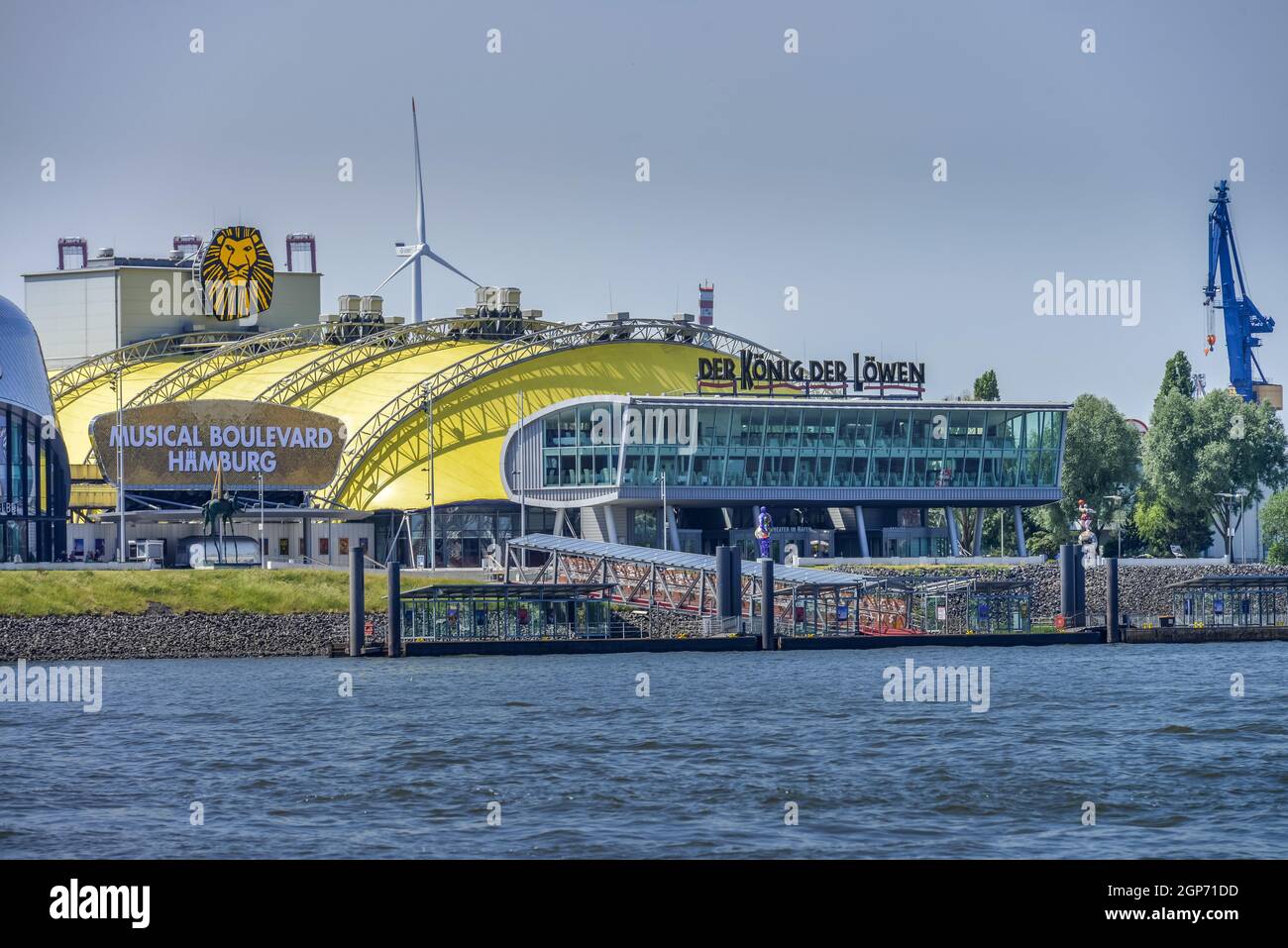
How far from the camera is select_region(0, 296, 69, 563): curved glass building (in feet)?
371

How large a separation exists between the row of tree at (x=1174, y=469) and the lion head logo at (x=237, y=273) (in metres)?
69.0

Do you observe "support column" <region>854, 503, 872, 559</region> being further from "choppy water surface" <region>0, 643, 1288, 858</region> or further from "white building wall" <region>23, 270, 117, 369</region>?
"white building wall" <region>23, 270, 117, 369</region>

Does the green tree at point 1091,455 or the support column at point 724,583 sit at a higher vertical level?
the green tree at point 1091,455

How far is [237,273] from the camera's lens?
17600 cm

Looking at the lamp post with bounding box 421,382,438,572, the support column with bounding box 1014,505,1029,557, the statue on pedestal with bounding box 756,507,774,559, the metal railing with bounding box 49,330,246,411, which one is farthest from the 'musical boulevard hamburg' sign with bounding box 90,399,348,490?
the support column with bounding box 1014,505,1029,557

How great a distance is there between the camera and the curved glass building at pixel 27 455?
371 ft

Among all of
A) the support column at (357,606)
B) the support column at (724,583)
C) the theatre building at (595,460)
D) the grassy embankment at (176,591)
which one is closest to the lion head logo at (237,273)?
the theatre building at (595,460)

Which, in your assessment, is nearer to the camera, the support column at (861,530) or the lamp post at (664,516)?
the lamp post at (664,516)

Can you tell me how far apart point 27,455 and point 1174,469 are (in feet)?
324

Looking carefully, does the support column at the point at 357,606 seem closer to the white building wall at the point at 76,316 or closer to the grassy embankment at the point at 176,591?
the grassy embankment at the point at 176,591
